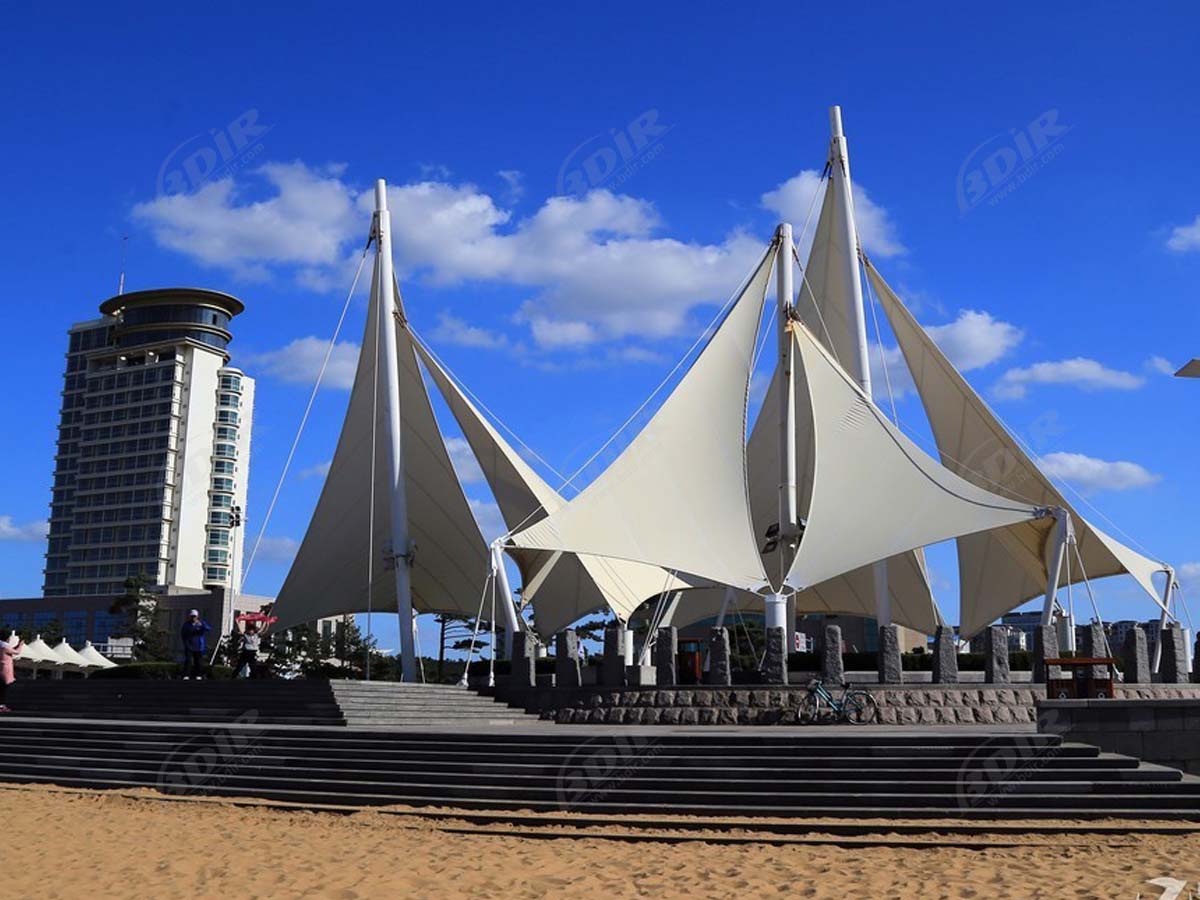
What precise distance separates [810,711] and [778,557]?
34.3 ft

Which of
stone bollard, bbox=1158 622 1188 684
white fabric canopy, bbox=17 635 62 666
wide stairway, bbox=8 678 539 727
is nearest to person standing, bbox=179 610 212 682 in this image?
wide stairway, bbox=8 678 539 727

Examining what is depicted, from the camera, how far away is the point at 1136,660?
1900cm

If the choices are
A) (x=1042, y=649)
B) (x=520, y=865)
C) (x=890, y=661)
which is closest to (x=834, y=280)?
(x=1042, y=649)

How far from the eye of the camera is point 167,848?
10.4 metres

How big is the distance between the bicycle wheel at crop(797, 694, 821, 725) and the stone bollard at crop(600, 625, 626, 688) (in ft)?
10.6

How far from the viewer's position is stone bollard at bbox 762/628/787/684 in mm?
17828

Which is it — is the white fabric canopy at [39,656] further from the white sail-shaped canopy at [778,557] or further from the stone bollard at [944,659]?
the stone bollard at [944,659]

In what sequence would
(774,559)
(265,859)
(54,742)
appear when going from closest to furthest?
1. (265,859)
2. (54,742)
3. (774,559)

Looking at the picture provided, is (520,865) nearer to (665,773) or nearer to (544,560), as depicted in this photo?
(665,773)

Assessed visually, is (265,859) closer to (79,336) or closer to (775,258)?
(775,258)

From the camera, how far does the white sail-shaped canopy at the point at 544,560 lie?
2816 cm

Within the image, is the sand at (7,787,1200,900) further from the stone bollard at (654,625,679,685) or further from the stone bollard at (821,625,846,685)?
the stone bollard at (654,625,679,685)

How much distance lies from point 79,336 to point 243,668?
298 feet

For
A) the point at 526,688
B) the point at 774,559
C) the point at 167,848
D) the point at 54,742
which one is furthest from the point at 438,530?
the point at 167,848
